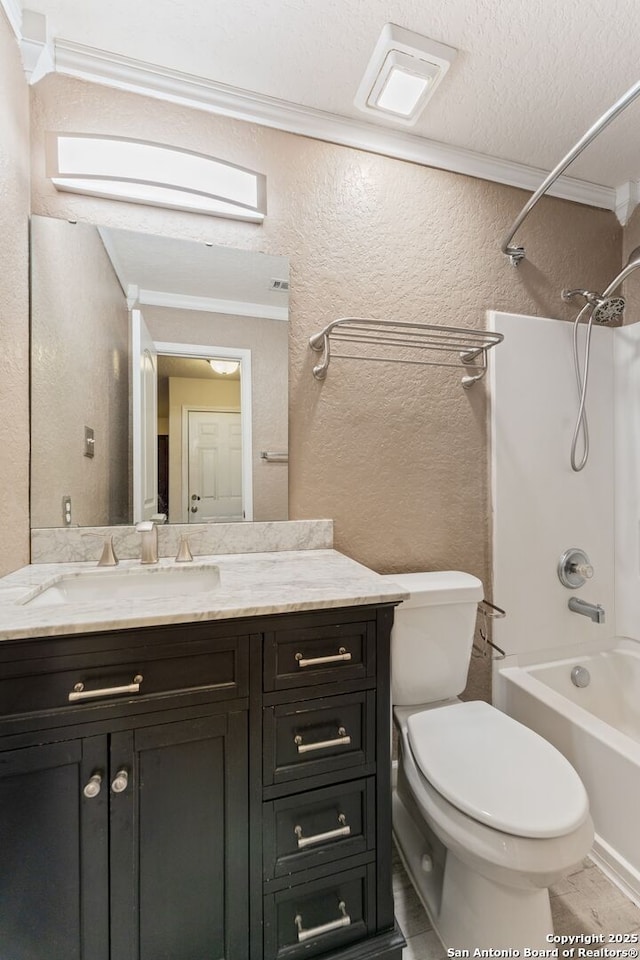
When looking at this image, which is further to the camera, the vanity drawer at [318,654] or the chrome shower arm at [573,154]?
the chrome shower arm at [573,154]

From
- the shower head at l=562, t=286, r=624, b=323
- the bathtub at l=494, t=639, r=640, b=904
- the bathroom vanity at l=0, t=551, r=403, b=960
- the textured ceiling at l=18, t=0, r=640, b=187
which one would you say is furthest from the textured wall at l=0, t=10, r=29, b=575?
the shower head at l=562, t=286, r=624, b=323

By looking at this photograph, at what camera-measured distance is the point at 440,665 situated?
145 cm

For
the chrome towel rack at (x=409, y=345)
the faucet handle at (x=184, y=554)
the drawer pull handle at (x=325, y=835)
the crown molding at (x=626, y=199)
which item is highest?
the crown molding at (x=626, y=199)

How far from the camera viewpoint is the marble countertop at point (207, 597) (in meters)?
0.83

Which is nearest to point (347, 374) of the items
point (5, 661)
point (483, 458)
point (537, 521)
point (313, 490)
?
point (313, 490)

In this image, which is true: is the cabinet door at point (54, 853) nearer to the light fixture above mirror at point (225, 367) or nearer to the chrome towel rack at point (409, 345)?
the light fixture above mirror at point (225, 367)

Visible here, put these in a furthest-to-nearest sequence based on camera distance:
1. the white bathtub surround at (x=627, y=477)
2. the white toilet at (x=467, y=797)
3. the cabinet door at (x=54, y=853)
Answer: the white bathtub surround at (x=627, y=477) < the white toilet at (x=467, y=797) < the cabinet door at (x=54, y=853)

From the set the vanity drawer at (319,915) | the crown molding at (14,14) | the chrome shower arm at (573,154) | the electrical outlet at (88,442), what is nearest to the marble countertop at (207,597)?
the electrical outlet at (88,442)

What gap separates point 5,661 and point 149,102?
172cm

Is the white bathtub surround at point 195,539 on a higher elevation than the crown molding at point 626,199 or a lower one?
lower

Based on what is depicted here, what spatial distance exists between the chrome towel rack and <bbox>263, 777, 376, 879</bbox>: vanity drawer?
1275 millimetres

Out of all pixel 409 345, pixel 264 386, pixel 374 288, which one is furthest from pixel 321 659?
pixel 374 288

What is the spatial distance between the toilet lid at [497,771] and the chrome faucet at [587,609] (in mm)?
649

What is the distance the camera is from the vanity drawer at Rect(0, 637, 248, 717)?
2.65 ft
